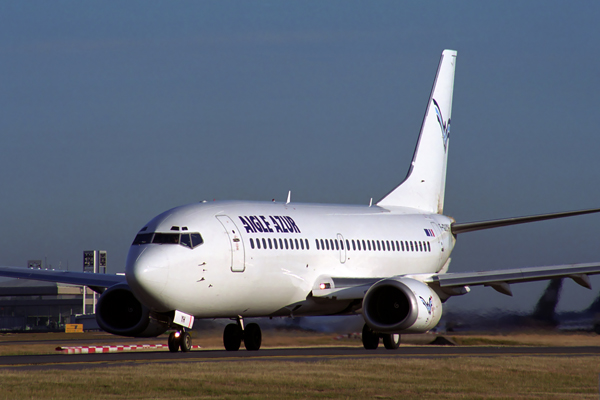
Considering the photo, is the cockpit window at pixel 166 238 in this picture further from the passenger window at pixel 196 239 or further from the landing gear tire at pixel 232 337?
the landing gear tire at pixel 232 337

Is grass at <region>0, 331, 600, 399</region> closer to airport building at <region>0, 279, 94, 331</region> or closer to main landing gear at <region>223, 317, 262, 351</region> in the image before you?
main landing gear at <region>223, 317, 262, 351</region>

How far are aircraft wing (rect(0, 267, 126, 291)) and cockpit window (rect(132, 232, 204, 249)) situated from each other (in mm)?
4244

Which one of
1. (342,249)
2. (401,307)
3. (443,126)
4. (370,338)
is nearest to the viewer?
(401,307)

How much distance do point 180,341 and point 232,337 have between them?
303 centimetres

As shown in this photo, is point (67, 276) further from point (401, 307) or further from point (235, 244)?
point (401, 307)

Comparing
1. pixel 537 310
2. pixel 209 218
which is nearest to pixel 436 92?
pixel 537 310

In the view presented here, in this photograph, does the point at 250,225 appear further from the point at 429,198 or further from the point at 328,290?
the point at 429,198

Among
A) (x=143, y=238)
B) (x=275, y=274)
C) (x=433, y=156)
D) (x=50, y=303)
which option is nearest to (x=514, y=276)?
(x=275, y=274)

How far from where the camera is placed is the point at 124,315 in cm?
2539

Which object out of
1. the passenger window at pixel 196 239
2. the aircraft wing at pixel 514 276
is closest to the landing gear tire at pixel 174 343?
the passenger window at pixel 196 239

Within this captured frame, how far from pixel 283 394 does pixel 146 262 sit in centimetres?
768

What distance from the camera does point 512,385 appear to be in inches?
642

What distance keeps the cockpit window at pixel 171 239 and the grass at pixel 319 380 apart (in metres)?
3.90

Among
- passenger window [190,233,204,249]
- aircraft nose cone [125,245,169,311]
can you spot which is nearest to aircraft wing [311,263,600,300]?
passenger window [190,233,204,249]
